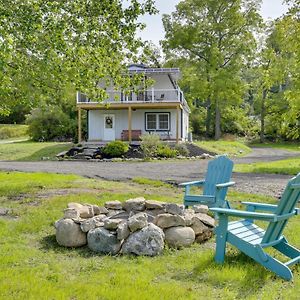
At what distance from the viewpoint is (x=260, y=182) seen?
1343 centimetres

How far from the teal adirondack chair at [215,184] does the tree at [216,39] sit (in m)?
31.2

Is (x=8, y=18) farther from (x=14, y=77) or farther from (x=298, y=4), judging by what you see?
(x=298, y=4)

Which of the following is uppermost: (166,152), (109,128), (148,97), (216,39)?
(216,39)

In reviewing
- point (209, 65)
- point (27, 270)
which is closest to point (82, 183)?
point (27, 270)

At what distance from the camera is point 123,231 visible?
5.70 metres

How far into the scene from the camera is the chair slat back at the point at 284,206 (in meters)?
4.73

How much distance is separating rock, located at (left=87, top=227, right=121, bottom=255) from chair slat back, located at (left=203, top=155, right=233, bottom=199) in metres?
2.73

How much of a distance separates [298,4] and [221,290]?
15340 mm

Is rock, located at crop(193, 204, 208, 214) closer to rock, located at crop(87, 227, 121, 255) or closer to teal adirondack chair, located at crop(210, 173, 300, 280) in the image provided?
teal adirondack chair, located at crop(210, 173, 300, 280)

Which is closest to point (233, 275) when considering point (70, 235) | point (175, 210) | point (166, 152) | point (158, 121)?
point (175, 210)

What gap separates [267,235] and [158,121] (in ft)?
85.7

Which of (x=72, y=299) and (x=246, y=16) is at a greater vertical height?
(x=246, y=16)

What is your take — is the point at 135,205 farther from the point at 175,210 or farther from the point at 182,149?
the point at 182,149

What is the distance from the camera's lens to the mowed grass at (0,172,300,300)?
4148 mm
